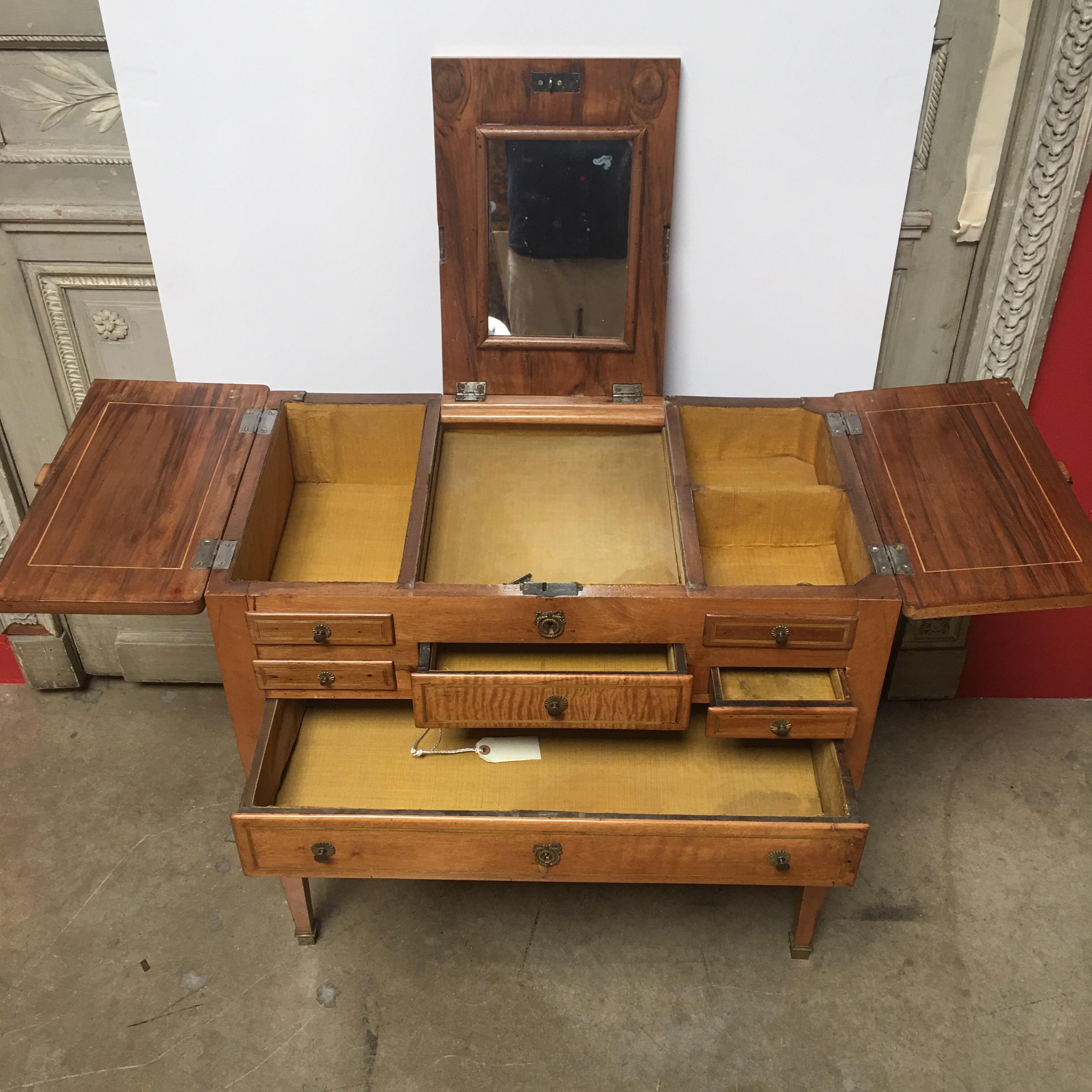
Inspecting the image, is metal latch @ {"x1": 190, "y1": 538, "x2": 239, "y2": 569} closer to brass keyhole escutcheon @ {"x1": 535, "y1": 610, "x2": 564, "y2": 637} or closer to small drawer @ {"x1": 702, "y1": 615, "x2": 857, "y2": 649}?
brass keyhole escutcheon @ {"x1": 535, "y1": 610, "x2": 564, "y2": 637}

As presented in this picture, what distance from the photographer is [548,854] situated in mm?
1986

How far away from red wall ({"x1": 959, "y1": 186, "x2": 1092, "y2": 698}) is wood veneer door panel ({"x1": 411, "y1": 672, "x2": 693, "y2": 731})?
4.56 feet

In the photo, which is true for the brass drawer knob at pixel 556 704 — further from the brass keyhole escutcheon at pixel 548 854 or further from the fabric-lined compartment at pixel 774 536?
the fabric-lined compartment at pixel 774 536

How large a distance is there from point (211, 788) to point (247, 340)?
1236 millimetres

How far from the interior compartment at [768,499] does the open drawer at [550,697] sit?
1.07 feet

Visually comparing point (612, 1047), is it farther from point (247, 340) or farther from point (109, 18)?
point (109, 18)

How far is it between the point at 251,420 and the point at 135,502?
0.34 metres

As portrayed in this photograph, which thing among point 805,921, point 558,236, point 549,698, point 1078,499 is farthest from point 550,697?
point 1078,499

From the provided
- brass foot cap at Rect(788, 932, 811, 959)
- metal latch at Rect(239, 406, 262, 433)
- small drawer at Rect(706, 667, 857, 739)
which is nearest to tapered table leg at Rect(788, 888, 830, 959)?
brass foot cap at Rect(788, 932, 811, 959)

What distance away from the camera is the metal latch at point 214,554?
2.00m

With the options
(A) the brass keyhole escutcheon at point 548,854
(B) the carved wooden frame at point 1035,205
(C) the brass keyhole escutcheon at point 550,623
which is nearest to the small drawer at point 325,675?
(C) the brass keyhole escutcheon at point 550,623

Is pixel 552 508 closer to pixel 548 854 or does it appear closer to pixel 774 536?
pixel 774 536

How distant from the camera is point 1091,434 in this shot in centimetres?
267

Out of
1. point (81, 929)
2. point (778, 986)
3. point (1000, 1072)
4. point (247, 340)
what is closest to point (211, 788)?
point (81, 929)
